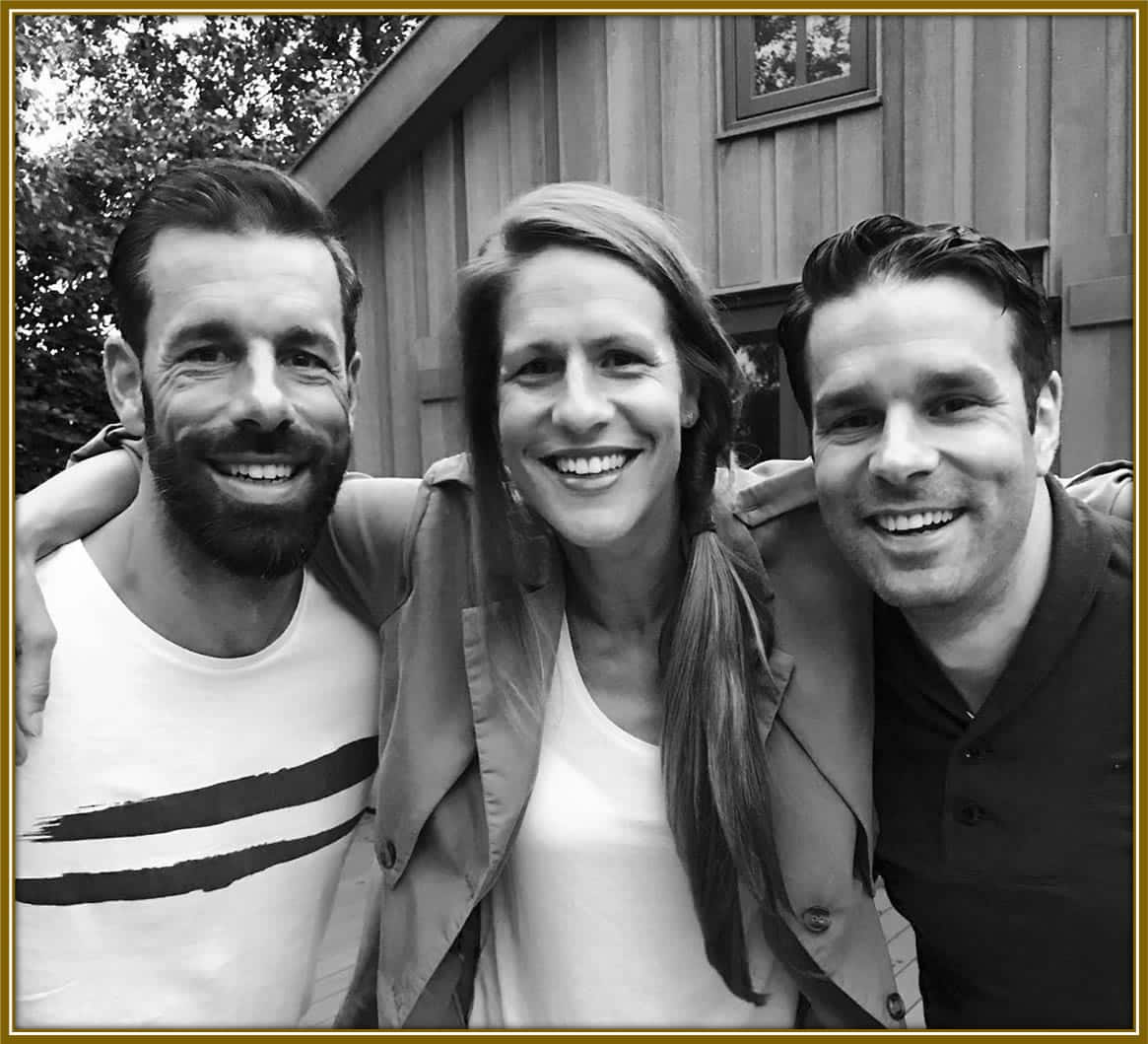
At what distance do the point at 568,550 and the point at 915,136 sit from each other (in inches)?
108

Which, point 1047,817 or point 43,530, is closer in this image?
point 1047,817

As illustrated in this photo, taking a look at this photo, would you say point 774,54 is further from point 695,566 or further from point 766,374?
point 695,566

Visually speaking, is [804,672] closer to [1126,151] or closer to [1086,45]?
[1126,151]

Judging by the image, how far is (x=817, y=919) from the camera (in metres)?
1.54

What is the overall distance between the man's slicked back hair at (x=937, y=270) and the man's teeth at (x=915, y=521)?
0.23 meters

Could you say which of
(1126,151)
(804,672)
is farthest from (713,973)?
(1126,151)

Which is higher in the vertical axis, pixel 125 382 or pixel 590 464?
pixel 125 382

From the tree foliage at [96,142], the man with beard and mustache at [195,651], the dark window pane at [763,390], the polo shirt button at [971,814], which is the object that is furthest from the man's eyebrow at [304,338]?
the tree foliage at [96,142]

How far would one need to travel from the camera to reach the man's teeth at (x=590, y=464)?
5.26ft

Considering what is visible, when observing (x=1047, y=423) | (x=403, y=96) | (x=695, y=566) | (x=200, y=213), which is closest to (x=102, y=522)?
(x=200, y=213)

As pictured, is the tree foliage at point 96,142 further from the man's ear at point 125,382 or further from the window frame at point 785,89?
the man's ear at point 125,382

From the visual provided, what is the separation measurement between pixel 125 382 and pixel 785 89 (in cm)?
318

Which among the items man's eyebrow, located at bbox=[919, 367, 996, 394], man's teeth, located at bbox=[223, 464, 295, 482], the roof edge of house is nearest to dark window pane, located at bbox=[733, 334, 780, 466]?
the roof edge of house

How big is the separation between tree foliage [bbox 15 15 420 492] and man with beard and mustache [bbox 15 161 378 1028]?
239 inches
